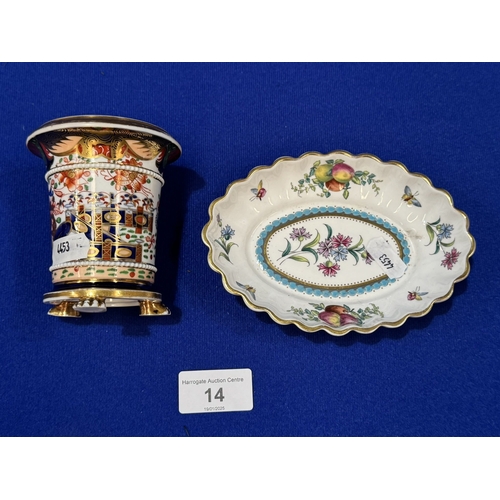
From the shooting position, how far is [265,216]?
135cm

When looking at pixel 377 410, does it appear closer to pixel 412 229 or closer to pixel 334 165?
pixel 412 229

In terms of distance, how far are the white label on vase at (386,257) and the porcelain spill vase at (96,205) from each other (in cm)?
63

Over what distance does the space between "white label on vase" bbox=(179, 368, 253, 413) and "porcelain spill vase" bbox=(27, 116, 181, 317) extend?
0.27 m

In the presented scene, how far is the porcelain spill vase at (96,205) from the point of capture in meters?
1.10

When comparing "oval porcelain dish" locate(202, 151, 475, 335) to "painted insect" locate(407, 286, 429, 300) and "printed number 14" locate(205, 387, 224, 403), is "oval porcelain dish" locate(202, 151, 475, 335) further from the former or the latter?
"printed number 14" locate(205, 387, 224, 403)

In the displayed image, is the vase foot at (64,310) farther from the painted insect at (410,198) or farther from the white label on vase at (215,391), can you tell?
the painted insect at (410,198)

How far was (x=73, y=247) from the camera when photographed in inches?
43.8

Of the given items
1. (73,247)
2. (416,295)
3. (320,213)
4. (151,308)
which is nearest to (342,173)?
(320,213)

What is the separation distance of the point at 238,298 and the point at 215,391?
0.26 m

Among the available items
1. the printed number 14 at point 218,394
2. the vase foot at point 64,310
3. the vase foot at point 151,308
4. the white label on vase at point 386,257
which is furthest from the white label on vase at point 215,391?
the white label on vase at point 386,257

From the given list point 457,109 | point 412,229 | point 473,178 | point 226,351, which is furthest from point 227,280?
point 457,109

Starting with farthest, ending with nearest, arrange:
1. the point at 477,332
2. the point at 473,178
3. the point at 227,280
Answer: the point at 473,178, the point at 477,332, the point at 227,280

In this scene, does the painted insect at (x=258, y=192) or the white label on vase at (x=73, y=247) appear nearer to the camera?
the white label on vase at (x=73, y=247)

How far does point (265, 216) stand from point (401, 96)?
24.3 inches
